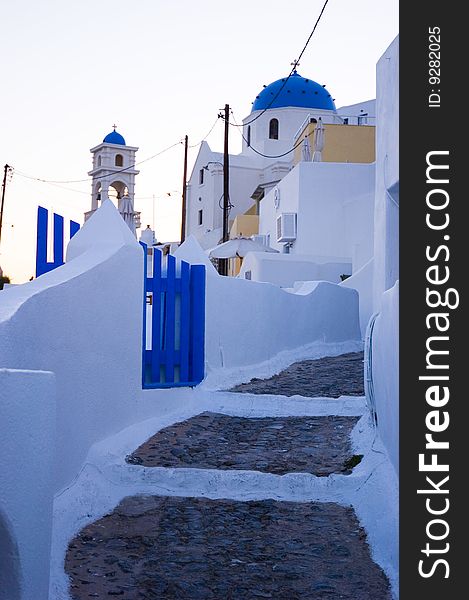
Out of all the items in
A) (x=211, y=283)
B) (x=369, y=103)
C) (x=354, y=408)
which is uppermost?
(x=369, y=103)

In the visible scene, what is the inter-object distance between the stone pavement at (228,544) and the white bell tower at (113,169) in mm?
31022

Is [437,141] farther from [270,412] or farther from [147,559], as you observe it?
[270,412]

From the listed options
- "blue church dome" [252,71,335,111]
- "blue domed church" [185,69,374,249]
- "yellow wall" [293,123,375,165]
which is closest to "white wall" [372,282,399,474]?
"yellow wall" [293,123,375,165]

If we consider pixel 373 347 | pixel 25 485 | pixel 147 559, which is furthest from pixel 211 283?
pixel 25 485

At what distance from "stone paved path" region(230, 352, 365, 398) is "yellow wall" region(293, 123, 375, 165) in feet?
47.6

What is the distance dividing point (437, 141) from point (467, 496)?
58.3 inches

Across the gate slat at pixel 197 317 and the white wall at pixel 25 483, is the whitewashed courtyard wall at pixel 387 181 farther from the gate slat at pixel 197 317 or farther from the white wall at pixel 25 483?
the white wall at pixel 25 483

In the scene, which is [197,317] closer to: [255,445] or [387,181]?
[255,445]

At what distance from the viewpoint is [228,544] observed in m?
4.60

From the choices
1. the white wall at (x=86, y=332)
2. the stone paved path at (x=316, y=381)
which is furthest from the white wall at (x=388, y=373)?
the stone paved path at (x=316, y=381)

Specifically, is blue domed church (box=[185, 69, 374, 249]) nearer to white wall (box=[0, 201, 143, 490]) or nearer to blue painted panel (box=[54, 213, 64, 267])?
blue painted panel (box=[54, 213, 64, 267])

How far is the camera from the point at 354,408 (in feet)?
28.0

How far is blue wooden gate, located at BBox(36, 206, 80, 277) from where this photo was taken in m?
9.43

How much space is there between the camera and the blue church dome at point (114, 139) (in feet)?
126
